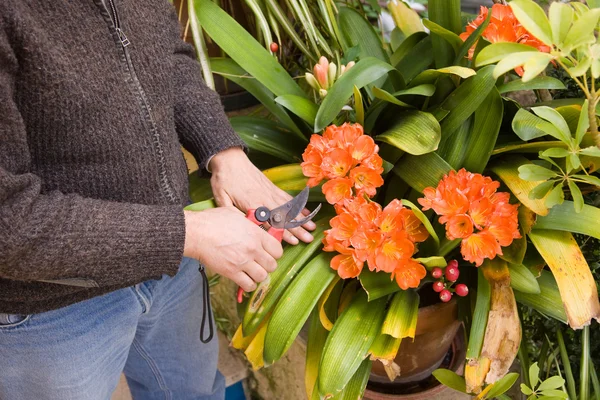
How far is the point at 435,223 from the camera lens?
952mm

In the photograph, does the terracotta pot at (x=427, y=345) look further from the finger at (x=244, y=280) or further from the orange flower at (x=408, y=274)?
the finger at (x=244, y=280)

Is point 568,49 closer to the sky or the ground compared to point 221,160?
closer to the sky

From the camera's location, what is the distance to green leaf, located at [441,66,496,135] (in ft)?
2.69

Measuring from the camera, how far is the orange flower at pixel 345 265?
2.74 feet

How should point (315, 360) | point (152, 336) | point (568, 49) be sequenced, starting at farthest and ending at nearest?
point (152, 336) < point (315, 360) < point (568, 49)

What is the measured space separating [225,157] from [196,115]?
0.30 ft

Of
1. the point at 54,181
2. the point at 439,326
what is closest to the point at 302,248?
the point at 439,326

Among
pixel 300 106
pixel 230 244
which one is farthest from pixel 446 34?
pixel 230 244

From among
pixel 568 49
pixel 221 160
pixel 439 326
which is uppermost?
pixel 568 49

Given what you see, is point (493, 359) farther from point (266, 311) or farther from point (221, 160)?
point (221, 160)

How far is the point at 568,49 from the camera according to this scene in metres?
0.52

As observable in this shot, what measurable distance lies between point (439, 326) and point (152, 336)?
566 millimetres

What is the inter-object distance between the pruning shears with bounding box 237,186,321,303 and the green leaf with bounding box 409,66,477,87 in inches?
11.0

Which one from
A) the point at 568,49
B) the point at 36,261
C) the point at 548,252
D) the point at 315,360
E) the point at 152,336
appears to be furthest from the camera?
the point at 152,336
